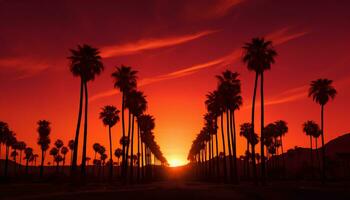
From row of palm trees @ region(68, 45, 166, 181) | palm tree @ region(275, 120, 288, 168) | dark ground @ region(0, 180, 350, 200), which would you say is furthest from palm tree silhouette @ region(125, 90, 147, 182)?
palm tree @ region(275, 120, 288, 168)

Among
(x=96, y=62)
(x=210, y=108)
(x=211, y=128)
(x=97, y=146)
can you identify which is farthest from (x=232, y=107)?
(x=97, y=146)

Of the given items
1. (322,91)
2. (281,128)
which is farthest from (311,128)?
(322,91)

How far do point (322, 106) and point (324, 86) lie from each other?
434 centimetres

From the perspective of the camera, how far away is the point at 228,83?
210ft

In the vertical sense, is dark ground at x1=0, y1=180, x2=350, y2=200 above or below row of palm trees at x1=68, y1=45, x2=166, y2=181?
below

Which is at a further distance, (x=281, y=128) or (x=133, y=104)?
(x=281, y=128)

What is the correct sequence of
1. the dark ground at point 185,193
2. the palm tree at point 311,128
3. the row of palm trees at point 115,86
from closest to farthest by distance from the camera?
the dark ground at point 185,193 → the row of palm trees at point 115,86 → the palm tree at point 311,128

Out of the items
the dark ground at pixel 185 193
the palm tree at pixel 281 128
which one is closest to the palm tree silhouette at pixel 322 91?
the dark ground at pixel 185 193

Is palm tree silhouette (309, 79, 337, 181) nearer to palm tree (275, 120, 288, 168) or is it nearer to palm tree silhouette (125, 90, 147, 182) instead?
palm tree silhouette (125, 90, 147, 182)

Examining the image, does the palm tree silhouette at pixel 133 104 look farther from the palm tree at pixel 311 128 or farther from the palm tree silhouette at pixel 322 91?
the palm tree at pixel 311 128

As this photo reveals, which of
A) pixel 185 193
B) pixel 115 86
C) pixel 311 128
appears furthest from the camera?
pixel 311 128

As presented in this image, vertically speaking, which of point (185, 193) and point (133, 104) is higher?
point (133, 104)

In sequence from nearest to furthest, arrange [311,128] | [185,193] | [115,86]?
[185,193]
[115,86]
[311,128]

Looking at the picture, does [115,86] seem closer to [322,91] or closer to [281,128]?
[322,91]
